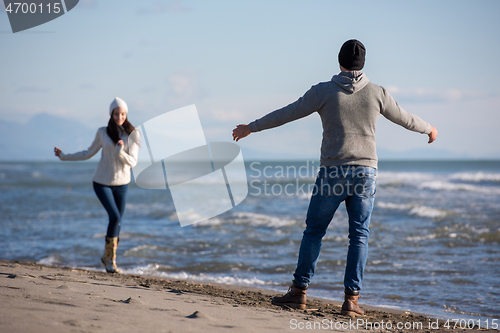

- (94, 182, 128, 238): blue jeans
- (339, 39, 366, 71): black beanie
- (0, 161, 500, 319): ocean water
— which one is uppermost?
(339, 39, 366, 71): black beanie

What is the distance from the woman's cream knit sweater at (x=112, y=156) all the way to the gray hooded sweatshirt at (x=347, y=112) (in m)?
2.14

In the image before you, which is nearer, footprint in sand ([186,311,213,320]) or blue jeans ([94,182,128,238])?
footprint in sand ([186,311,213,320])

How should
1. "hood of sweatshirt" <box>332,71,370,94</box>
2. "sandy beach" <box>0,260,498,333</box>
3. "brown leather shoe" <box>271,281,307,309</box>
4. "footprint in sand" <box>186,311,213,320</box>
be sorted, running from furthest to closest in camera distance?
"brown leather shoe" <box>271,281,307,309</box> → "hood of sweatshirt" <box>332,71,370,94</box> → "footprint in sand" <box>186,311,213,320</box> → "sandy beach" <box>0,260,498,333</box>

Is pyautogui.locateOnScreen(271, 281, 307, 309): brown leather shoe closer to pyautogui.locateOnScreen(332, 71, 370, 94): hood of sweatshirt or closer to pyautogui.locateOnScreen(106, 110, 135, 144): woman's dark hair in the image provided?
pyautogui.locateOnScreen(332, 71, 370, 94): hood of sweatshirt

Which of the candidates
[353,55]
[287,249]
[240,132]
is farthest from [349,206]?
[287,249]

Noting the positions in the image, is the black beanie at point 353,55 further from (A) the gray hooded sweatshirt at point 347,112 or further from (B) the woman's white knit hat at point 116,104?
(B) the woman's white knit hat at point 116,104

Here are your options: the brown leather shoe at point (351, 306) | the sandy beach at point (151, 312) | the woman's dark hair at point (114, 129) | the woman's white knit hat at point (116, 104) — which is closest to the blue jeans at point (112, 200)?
the woman's dark hair at point (114, 129)

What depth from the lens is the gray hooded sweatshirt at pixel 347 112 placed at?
9.42 ft

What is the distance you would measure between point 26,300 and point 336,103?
2313 mm

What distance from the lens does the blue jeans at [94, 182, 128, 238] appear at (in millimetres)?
4535

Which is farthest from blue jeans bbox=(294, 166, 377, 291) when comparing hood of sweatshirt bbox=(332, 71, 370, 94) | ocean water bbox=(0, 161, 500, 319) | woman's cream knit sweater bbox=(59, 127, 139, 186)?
woman's cream knit sweater bbox=(59, 127, 139, 186)

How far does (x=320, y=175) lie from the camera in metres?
2.98

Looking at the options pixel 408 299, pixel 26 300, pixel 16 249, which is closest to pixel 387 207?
pixel 408 299

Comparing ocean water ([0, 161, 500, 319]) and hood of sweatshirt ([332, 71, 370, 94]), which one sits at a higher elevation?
hood of sweatshirt ([332, 71, 370, 94])
